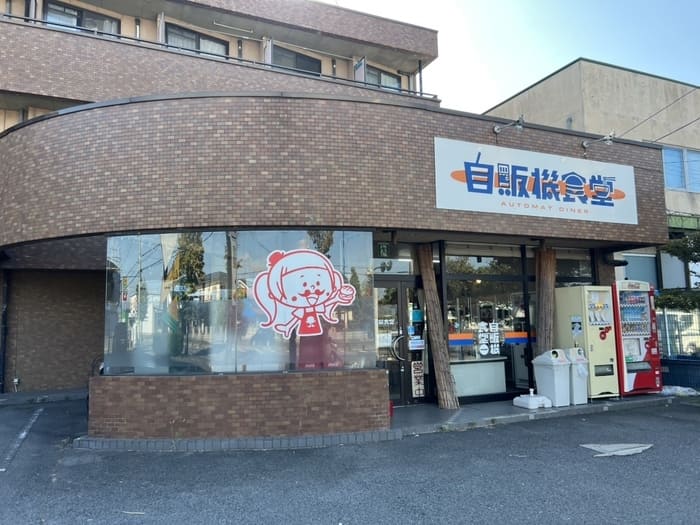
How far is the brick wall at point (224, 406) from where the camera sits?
7965 millimetres

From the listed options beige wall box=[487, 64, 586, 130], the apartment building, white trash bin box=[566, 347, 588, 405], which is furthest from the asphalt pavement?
beige wall box=[487, 64, 586, 130]

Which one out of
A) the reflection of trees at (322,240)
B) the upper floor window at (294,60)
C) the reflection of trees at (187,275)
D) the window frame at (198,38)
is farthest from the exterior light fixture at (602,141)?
the window frame at (198,38)

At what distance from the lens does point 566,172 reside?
35.0 ft

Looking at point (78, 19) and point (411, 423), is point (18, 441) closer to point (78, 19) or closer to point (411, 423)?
point (411, 423)

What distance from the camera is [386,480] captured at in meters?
6.24

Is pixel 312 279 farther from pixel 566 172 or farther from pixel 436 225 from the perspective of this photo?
pixel 566 172

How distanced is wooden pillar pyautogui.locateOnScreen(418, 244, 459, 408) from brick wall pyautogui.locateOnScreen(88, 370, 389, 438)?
2359 mm

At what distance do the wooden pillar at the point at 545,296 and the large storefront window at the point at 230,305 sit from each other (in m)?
4.40

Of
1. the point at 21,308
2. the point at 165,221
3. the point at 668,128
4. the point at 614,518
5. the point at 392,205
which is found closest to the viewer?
the point at 614,518

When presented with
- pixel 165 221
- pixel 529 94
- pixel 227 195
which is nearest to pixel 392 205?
pixel 227 195

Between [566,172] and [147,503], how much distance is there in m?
9.14

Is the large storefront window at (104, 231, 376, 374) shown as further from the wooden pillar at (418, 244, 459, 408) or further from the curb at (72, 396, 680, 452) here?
the wooden pillar at (418, 244, 459, 408)

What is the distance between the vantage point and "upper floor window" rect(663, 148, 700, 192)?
18.2 m

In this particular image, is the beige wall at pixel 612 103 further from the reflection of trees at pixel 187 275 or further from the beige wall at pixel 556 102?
the reflection of trees at pixel 187 275
